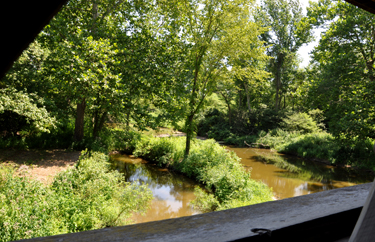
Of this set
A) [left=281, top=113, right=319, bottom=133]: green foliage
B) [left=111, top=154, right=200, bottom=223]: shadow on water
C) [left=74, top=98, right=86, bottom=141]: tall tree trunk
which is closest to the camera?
[left=111, top=154, right=200, bottom=223]: shadow on water

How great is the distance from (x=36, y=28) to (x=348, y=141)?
58.3 feet

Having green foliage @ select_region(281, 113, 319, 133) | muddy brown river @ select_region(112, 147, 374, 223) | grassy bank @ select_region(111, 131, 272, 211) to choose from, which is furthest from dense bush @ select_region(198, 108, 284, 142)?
grassy bank @ select_region(111, 131, 272, 211)

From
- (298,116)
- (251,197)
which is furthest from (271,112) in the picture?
(251,197)

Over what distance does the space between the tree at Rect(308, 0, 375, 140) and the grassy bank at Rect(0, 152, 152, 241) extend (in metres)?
13.2

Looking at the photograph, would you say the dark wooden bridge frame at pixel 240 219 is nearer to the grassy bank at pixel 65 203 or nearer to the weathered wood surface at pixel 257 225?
the weathered wood surface at pixel 257 225

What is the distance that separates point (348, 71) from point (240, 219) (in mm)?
17704

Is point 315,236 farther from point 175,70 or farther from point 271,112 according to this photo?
point 271,112

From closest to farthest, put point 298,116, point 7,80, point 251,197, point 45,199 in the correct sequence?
point 45,199, point 251,197, point 7,80, point 298,116

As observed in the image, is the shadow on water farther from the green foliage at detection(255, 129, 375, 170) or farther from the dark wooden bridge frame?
the green foliage at detection(255, 129, 375, 170)

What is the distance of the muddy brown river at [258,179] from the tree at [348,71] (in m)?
2.88

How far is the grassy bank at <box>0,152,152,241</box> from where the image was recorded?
4035 mm

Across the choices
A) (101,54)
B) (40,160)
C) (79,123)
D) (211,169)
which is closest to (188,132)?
Result: (211,169)

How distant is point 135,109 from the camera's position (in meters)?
10.9

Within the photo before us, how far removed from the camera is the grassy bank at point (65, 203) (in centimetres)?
404
